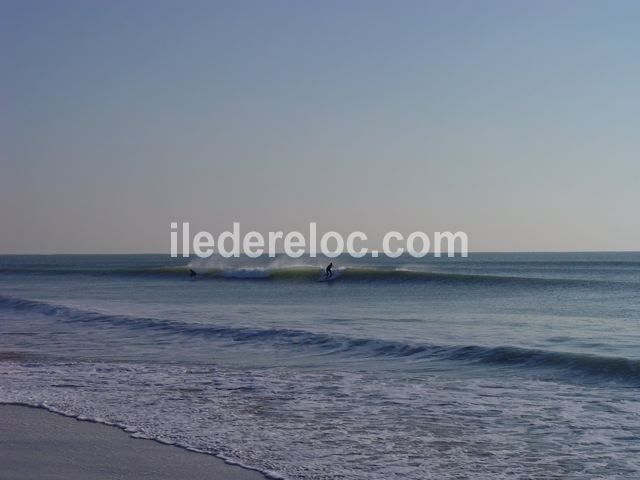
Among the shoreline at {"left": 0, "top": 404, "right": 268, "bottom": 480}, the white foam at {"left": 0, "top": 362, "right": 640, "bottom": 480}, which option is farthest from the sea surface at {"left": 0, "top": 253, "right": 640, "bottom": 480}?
the shoreline at {"left": 0, "top": 404, "right": 268, "bottom": 480}

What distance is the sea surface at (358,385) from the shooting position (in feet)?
21.8

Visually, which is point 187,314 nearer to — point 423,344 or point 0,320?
point 0,320

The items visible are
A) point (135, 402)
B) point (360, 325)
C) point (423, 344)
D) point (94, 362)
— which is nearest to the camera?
point (135, 402)

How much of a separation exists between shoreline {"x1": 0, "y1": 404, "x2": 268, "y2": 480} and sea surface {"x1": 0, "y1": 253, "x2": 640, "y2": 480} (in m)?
0.26

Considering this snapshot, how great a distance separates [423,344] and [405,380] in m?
3.29

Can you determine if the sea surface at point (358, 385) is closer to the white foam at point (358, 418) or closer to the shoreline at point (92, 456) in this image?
the white foam at point (358, 418)

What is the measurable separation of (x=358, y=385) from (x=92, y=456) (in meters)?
4.28

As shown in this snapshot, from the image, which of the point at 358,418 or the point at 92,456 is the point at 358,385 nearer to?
the point at 358,418

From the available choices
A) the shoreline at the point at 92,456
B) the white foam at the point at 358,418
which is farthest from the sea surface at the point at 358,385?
the shoreline at the point at 92,456

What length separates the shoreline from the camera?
6.00 m

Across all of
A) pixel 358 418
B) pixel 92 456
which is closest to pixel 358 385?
pixel 358 418

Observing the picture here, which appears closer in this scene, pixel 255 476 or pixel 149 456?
pixel 255 476

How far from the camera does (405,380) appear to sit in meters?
10.4

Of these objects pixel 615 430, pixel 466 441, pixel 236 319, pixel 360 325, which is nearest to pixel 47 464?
pixel 466 441
